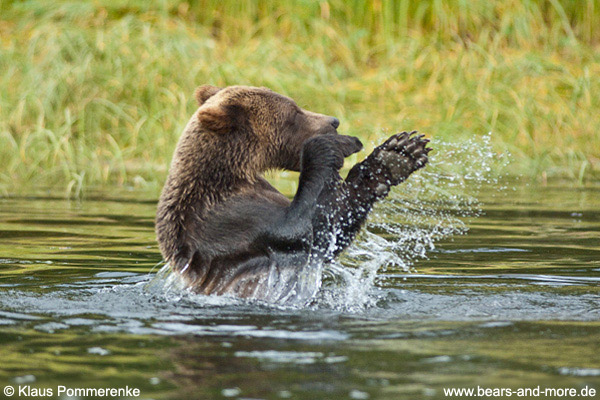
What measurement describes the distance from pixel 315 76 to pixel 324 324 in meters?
8.58

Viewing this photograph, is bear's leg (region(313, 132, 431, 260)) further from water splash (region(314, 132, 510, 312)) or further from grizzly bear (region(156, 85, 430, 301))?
water splash (region(314, 132, 510, 312))

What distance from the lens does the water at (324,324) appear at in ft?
10.2

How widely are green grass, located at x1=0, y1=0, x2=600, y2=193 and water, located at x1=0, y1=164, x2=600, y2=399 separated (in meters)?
3.40

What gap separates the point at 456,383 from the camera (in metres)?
3.01

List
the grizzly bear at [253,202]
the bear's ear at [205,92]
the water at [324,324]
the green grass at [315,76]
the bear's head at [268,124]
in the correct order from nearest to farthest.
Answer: the water at [324,324] → the grizzly bear at [253,202] → the bear's head at [268,124] → the bear's ear at [205,92] → the green grass at [315,76]

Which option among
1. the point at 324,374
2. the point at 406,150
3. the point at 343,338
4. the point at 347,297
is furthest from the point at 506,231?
the point at 324,374

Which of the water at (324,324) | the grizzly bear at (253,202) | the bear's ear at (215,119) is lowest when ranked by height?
the water at (324,324)

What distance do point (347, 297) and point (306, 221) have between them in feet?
1.45

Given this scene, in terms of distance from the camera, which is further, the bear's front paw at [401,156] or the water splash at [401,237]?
the bear's front paw at [401,156]

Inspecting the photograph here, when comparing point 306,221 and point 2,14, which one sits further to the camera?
point 2,14

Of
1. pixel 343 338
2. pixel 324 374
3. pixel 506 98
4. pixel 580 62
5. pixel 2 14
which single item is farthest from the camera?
pixel 2 14

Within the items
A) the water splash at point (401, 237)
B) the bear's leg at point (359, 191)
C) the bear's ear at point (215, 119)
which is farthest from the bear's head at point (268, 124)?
the water splash at point (401, 237)

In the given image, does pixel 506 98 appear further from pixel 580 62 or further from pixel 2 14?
pixel 2 14

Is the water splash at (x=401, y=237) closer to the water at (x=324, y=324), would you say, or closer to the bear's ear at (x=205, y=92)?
the water at (x=324, y=324)
